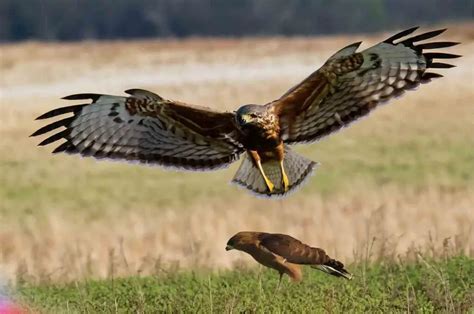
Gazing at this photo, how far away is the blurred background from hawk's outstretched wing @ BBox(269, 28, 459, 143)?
0.56 feet

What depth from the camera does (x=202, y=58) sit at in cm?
4038

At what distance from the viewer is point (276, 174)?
22.4 feet

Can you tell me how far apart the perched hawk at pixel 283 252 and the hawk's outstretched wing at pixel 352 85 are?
2.59 ft

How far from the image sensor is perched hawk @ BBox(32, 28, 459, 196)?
6734mm

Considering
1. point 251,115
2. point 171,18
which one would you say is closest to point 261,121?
point 251,115

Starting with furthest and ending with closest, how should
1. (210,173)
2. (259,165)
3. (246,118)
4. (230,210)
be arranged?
(210,173) < (230,210) < (259,165) < (246,118)

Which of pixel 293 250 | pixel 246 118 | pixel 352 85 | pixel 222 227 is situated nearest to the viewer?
pixel 246 118

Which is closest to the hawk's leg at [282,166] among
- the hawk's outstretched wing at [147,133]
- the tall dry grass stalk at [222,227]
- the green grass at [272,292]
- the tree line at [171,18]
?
the hawk's outstretched wing at [147,133]

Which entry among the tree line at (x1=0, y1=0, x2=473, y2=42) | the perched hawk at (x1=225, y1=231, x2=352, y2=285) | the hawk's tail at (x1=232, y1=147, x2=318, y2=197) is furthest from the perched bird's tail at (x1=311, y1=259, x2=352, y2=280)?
the tree line at (x1=0, y1=0, x2=473, y2=42)

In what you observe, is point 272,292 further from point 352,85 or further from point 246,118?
point 246,118

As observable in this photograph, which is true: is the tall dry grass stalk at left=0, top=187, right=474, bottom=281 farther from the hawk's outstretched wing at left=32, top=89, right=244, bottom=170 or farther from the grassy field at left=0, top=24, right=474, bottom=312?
the hawk's outstretched wing at left=32, top=89, right=244, bottom=170

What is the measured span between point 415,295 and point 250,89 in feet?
78.4

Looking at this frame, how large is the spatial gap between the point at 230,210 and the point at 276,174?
9.41 meters

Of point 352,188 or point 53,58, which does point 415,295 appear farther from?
point 53,58
